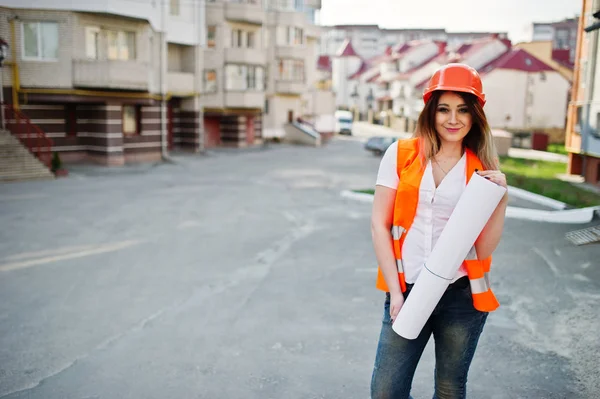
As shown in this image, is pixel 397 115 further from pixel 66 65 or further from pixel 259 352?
pixel 259 352

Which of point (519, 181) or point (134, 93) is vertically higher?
point (134, 93)

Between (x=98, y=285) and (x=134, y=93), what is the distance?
1799 centimetres

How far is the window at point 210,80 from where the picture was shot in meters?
33.9

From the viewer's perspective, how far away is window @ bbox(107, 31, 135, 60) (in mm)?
23734

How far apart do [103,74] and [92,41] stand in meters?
1.92

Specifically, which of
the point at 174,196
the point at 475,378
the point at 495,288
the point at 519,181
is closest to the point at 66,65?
the point at 174,196

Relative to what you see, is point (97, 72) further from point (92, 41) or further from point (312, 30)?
point (312, 30)

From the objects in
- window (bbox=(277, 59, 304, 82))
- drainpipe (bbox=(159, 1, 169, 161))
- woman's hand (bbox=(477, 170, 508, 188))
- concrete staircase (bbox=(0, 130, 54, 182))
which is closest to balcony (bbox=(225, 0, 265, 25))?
window (bbox=(277, 59, 304, 82))

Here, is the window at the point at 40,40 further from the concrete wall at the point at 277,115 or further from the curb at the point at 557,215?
the concrete wall at the point at 277,115

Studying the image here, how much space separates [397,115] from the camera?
6538 centimetres

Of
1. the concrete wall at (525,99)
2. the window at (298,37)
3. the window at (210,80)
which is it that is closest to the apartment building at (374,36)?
the concrete wall at (525,99)

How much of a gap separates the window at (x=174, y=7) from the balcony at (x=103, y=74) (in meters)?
6.06

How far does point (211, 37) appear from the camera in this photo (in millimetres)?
34219

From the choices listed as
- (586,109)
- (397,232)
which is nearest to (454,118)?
(397,232)
